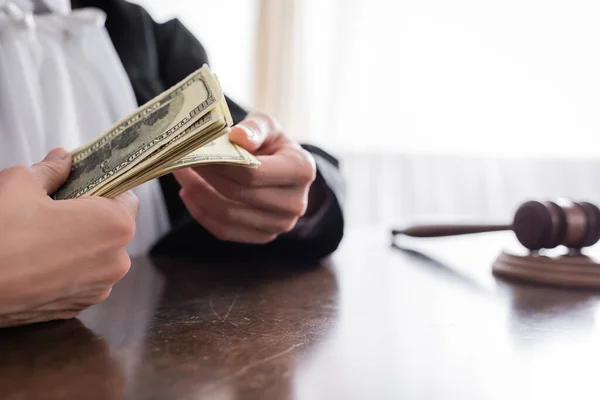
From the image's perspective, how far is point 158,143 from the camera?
1.47 feet

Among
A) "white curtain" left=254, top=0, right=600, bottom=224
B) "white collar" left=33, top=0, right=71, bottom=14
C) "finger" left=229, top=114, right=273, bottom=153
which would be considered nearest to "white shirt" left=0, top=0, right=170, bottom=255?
"white collar" left=33, top=0, right=71, bottom=14

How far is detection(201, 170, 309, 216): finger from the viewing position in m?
0.71

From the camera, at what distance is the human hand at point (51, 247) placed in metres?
0.37

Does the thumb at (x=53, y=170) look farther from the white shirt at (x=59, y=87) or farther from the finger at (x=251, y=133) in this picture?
the white shirt at (x=59, y=87)

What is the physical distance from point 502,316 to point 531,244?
0.28m

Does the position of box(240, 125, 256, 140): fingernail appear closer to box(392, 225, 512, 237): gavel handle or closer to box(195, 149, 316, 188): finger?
box(195, 149, 316, 188): finger

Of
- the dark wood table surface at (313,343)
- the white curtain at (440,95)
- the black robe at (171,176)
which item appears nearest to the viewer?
the dark wood table surface at (313,343)

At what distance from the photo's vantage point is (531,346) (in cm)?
38

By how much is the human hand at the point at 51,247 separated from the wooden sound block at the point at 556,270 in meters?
0.49

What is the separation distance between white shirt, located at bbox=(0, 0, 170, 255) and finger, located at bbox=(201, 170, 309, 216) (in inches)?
12.9

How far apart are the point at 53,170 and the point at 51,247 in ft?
0.35

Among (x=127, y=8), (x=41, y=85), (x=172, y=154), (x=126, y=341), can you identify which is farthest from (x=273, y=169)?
(x=127, y=8)

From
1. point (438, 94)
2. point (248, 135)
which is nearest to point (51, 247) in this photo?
point (248, 135)

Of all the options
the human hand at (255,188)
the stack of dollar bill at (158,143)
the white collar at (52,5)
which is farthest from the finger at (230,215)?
the white collar at (52,5)
